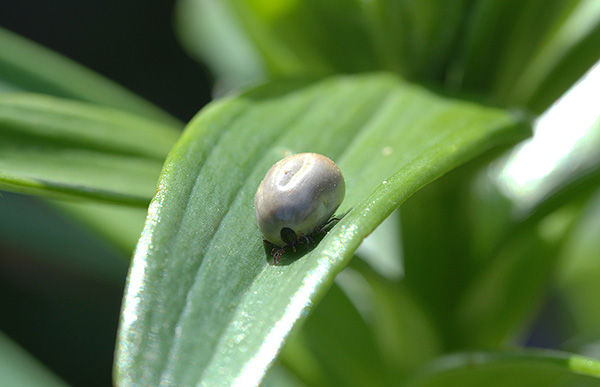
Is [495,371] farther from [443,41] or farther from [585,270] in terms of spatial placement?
[585,270]

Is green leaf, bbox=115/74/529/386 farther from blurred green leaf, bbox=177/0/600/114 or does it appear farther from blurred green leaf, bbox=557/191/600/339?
blurred green leaf, bbox=557/191/600/339

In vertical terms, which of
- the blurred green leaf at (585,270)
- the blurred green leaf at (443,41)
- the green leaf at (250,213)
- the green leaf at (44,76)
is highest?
the blurred green leaf at (585,270)

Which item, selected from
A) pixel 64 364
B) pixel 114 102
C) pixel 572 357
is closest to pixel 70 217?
pixel 114 102

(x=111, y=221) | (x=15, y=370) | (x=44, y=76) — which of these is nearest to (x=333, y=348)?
(x=111, y=221)

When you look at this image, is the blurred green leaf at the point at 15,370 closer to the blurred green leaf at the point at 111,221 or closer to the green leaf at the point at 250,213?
the blurred green leaf at the point at 111,221

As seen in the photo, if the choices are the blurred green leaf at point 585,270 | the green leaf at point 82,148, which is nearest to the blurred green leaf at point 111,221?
the green leaf at point 82,148

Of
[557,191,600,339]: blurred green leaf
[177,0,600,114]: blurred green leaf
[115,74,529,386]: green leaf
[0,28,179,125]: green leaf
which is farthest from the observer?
[557,191,600,339]: blurred green leaf

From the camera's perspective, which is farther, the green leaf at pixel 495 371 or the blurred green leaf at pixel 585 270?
the blurred green leaf at pixel 585 270

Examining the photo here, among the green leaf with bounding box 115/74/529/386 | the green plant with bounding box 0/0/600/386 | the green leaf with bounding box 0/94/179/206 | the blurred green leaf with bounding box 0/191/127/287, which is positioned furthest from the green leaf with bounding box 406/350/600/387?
the blurred green leaf with bounding box 0/191/127/287
